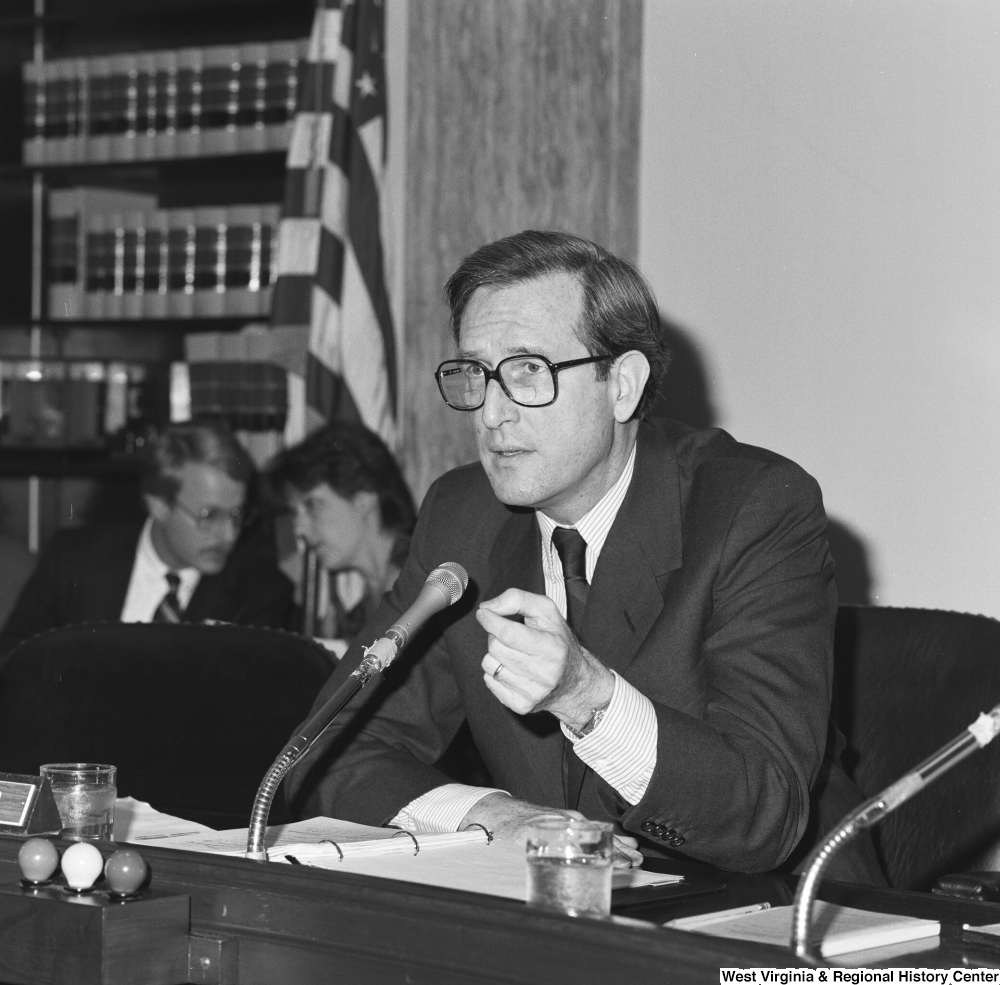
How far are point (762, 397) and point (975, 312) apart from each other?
53 centimetres

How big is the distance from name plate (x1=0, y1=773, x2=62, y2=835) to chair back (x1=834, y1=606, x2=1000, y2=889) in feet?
3.80

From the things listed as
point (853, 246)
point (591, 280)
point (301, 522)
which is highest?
point (853, 246)

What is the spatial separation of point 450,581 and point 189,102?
355cm

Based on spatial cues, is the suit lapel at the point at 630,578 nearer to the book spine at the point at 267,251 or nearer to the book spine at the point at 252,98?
the book spine at the point at 267,251

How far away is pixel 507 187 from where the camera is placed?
3908mm

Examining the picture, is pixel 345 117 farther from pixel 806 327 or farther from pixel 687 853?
pixel 687 853

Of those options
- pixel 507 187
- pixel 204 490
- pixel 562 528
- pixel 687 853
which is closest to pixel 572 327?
pixel 562 528

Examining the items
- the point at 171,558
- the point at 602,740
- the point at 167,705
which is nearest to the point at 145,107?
the point at 171,558

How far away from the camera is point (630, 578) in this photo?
1970 mm

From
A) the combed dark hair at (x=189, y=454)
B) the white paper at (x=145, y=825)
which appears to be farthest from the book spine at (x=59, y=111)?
the white paper at (x=145, y=825)

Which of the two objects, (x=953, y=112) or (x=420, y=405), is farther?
(x=420, y=405)

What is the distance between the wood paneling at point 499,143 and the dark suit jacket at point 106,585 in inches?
19.3

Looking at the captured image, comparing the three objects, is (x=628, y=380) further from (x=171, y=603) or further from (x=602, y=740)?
(x=171, y=603)

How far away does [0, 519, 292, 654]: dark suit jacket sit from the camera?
4.09m
